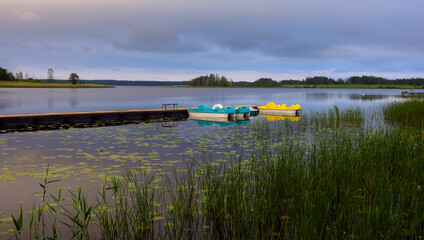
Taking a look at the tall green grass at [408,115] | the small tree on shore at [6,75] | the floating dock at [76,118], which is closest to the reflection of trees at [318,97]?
the tall green grass at [408,115]

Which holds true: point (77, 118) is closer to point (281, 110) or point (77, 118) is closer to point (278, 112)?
point (278, 112)

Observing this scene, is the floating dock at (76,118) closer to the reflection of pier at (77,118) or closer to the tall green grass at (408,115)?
the reflection of pier at (77,118)

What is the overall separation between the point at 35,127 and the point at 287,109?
18719 millimetres

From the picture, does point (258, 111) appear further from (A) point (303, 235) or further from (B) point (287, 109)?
(A) point (303, 235)

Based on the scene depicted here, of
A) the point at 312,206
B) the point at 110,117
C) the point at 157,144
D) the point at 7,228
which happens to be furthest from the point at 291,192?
the point at 110,117

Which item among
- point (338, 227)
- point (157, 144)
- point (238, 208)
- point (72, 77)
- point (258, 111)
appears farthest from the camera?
point (72, 77)

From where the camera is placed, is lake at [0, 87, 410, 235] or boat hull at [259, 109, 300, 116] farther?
boat hull at [259, 109, 300, 116]

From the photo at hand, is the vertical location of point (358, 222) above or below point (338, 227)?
above

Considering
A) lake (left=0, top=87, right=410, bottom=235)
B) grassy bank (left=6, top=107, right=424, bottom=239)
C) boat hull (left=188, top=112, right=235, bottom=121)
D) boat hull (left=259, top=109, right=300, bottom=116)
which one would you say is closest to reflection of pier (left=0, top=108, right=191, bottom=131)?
boat hull (left=188, top=112, right=235, bottom=121)

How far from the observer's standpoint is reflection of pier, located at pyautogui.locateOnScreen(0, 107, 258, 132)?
55.6 feet

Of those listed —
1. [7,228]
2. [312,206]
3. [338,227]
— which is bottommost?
[7,228]

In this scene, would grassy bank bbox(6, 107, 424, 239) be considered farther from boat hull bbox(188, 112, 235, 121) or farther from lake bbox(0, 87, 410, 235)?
boat hull bbox(188, 112, 235, 121)

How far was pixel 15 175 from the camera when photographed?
7.35 meters

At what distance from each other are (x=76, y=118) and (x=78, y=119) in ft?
0.56
